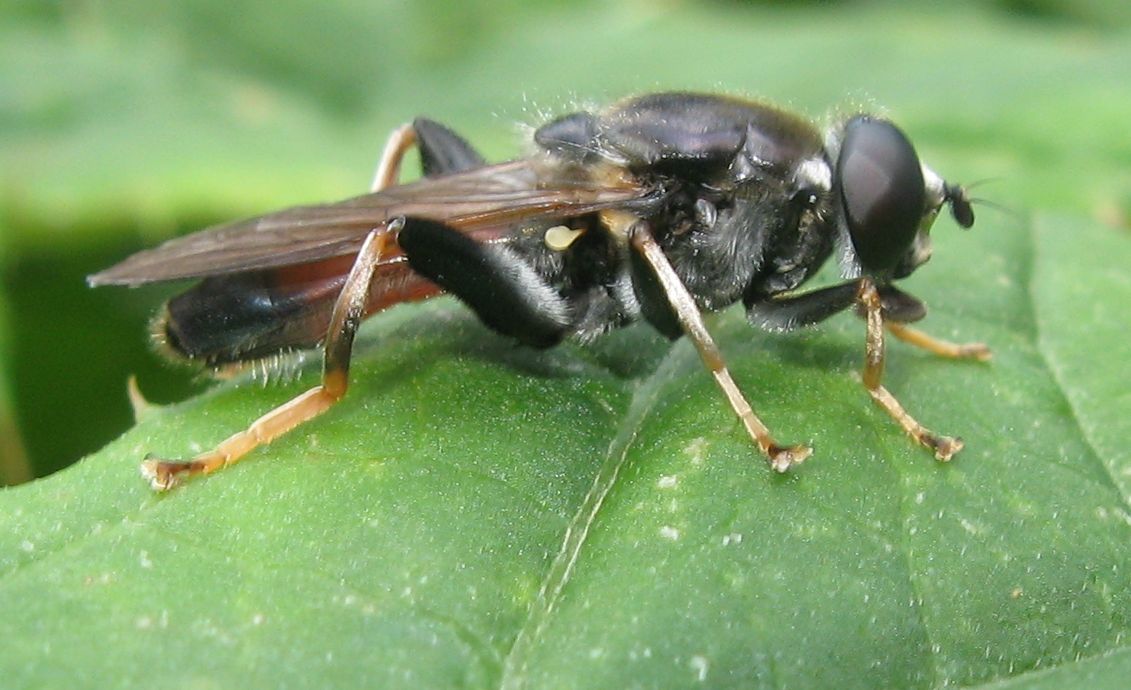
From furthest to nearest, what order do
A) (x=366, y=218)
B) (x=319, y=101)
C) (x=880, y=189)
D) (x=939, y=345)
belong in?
(x=319, y=101), (x=939, y=345), (x=880, y=189), (x=366, y=218)

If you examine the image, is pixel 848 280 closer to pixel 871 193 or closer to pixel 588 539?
pixel 871 193

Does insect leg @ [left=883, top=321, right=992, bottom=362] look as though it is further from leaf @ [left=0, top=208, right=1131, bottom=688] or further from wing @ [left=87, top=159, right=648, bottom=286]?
wing @ [left=87, top=159, right=648, bottom=286]

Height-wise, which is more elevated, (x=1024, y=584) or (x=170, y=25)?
(x=170, y=25)

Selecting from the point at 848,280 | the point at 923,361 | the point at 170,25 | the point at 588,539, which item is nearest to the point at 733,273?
the point at 848,280

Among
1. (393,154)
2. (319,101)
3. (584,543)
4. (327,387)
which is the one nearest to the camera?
(584,543)

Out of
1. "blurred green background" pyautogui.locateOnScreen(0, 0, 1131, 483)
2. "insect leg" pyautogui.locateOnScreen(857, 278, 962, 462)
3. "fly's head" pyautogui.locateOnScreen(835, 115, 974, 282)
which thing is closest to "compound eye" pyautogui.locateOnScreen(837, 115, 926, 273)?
"fly's head" pyautogui.locateOnScreen(835, 115, 974, 282)

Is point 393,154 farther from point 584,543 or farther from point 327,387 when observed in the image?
point 584,543

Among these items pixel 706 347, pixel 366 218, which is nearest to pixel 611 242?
pixel 706 347
